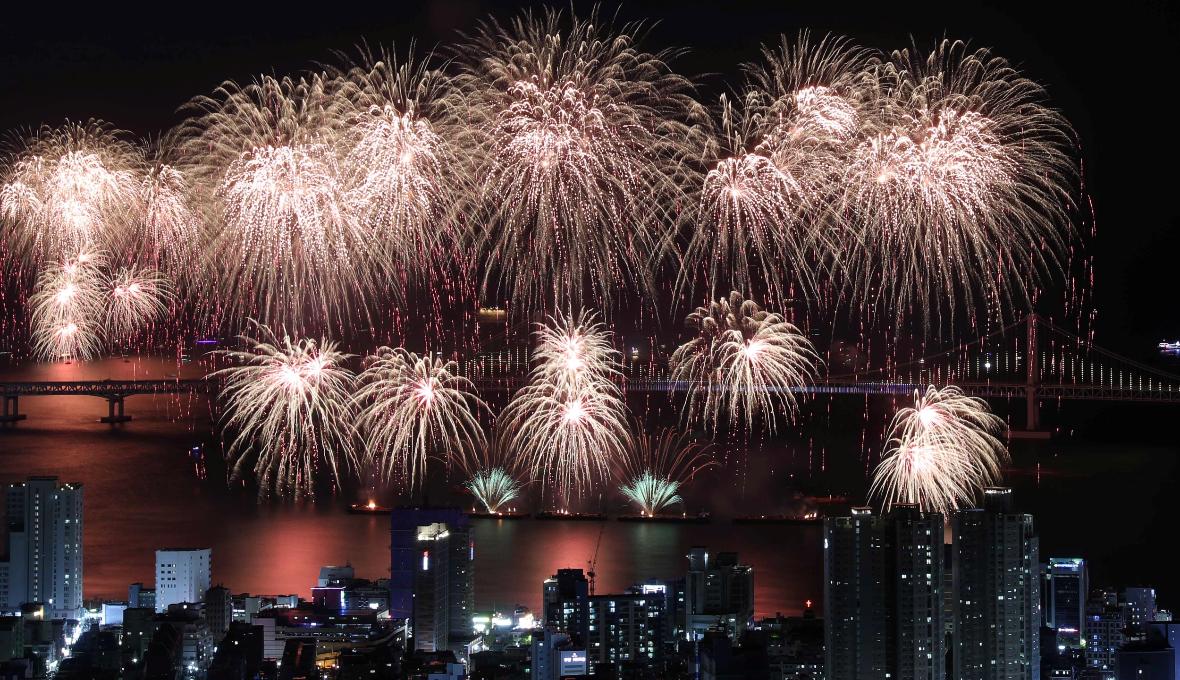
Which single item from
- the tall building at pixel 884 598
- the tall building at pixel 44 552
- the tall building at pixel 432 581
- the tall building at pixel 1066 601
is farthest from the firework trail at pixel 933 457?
the tall building at pixel 44 552

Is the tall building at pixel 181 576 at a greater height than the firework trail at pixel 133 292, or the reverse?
the firework trail at pixel 133 292

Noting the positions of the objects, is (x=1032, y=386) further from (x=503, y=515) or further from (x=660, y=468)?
(x=503, y=515)

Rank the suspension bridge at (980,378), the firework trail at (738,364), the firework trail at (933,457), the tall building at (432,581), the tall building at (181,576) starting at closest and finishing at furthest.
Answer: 1. the tall building at (432,581)
2. the tall building at (181,576)
3. the firework trail at (933,457)
4. the firework trail at (738,364)
5. the suspension bridge at (980,378)

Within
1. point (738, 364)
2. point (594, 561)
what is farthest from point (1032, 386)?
point (594, 561)

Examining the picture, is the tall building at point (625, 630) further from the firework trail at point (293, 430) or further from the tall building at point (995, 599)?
the firework trail at point (293, 430)

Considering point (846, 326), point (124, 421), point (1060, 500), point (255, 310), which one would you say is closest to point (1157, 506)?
point (1060, 500)

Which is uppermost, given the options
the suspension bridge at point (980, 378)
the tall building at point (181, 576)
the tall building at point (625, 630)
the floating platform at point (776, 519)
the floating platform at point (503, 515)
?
the suspension bridge at point (980, 378)

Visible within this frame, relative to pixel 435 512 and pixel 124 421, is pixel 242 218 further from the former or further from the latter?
pixel 124 421
